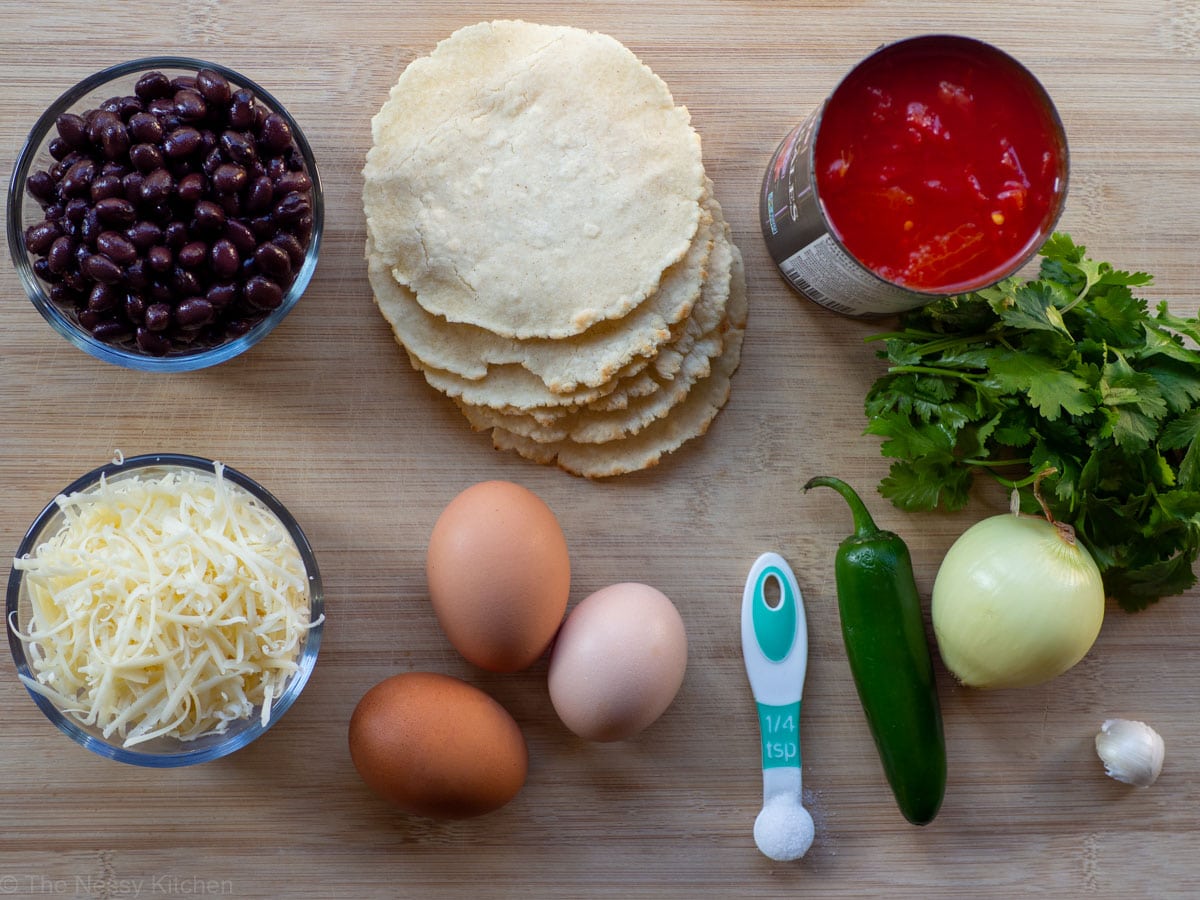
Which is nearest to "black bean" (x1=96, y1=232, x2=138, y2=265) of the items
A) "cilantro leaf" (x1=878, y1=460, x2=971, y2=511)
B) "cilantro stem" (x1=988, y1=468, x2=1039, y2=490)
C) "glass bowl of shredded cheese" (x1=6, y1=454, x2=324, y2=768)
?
"glass bowl of shredded cheese" (x1=6, y1=454, x2=324, y2=768)

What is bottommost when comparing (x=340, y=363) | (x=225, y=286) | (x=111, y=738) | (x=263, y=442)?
(x=111, y=738)

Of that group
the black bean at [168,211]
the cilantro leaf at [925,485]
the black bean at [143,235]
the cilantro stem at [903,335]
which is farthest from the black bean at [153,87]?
the cilantro leaf at [925,485]

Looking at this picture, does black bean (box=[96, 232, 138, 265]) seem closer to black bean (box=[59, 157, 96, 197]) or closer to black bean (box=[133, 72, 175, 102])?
black bean (box=[59, 157, 96, 197])

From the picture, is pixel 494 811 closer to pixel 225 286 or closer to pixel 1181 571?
pixel 225 286

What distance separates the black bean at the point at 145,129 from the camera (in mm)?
1269

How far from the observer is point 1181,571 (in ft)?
4.96

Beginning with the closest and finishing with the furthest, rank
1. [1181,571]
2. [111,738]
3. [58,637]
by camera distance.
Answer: [58,637] → [111,738] → [1181,571]

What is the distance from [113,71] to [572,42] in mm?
722

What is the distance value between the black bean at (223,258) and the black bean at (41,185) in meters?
0.27

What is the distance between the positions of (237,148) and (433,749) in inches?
36.7

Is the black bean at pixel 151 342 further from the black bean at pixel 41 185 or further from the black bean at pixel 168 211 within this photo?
Result: the black bean at pixel 41 185

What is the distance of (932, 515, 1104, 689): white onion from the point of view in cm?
146

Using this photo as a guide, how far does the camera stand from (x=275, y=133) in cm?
133

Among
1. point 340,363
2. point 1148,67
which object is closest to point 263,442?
point 340,363
